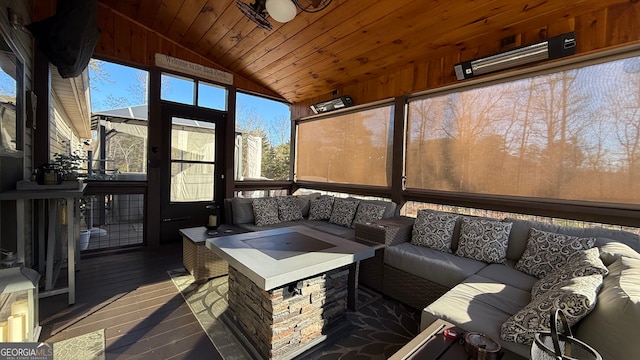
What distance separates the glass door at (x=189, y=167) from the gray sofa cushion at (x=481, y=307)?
3492 millimetres

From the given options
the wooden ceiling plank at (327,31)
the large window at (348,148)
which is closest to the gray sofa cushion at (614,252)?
the large window at (348,148)

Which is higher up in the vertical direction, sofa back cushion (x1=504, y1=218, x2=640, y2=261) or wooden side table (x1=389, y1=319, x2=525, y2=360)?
sofa back cushion (x1=504, y1=218, x2=640, y2=261)

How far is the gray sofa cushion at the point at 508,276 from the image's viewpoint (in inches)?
82.1

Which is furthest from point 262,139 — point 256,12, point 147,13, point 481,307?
point 481,307

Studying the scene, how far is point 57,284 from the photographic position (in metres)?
2.71

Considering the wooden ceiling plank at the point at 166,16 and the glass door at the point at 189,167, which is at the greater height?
the wooden ceiling plank at the point at 166,16

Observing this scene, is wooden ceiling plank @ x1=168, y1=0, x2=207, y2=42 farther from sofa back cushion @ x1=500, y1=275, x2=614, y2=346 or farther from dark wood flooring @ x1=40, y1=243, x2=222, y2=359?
sofa back cushion @ x1=500, y1=275, x2=614, y2=346

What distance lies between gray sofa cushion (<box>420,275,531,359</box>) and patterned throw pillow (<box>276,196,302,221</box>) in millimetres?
2677

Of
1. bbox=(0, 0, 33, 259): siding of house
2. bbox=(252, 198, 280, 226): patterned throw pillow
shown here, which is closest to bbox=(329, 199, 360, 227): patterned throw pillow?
bbox=(252, 198, 280, 226): patterned throw pillow

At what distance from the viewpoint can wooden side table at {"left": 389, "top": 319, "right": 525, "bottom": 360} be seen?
118 centimetres

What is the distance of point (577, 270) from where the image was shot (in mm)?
1570

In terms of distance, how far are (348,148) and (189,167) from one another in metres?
2.72

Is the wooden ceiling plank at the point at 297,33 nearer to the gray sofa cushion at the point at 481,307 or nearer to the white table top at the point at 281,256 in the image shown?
the white table top at the point at 281,256

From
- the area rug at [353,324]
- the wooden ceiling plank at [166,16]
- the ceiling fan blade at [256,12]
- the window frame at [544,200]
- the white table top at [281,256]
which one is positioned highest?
the wooden ceiling plank at [166,16]
